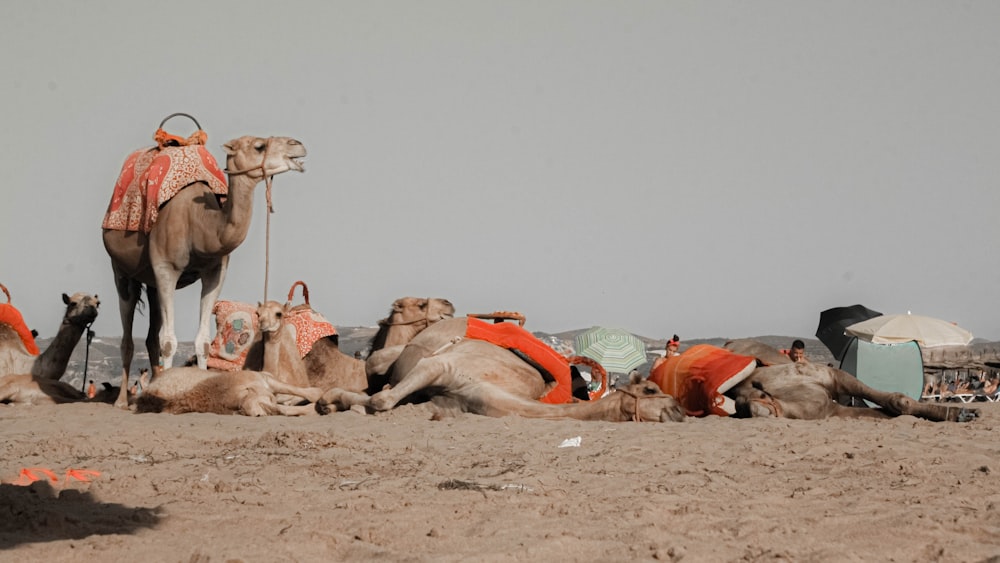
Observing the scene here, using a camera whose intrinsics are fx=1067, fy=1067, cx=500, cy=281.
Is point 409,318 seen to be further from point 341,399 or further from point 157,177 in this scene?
point 157,177

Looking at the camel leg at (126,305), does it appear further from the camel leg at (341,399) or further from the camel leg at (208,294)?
the camel leg at (341,399)

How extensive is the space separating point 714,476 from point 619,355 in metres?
15.8

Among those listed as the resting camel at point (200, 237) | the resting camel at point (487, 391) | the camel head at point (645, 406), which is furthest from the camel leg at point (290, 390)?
the camel head at point (645, 406)

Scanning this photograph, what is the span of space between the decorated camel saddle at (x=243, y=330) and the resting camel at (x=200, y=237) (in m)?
0.63

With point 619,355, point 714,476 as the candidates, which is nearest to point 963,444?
point 714,476

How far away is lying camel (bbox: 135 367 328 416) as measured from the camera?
10.2 metres

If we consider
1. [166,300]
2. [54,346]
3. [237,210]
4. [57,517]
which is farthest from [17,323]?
[57,517]

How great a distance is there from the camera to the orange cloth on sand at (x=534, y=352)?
10.4 meters

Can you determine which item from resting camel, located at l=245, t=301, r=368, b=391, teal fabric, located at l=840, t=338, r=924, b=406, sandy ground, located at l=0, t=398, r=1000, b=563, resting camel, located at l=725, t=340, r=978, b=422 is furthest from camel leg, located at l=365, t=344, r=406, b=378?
teal fabric, located at l=840, t=338, r=924, b=406

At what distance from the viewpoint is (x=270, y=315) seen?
11188mm

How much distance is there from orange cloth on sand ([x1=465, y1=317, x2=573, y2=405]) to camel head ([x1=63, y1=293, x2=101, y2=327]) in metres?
5.22

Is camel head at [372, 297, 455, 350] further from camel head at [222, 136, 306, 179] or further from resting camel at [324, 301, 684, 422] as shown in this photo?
camel head at [222, 136, 306, 179]

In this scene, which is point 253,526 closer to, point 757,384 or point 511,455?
point 511,455

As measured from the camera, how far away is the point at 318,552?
4277 millimetres
